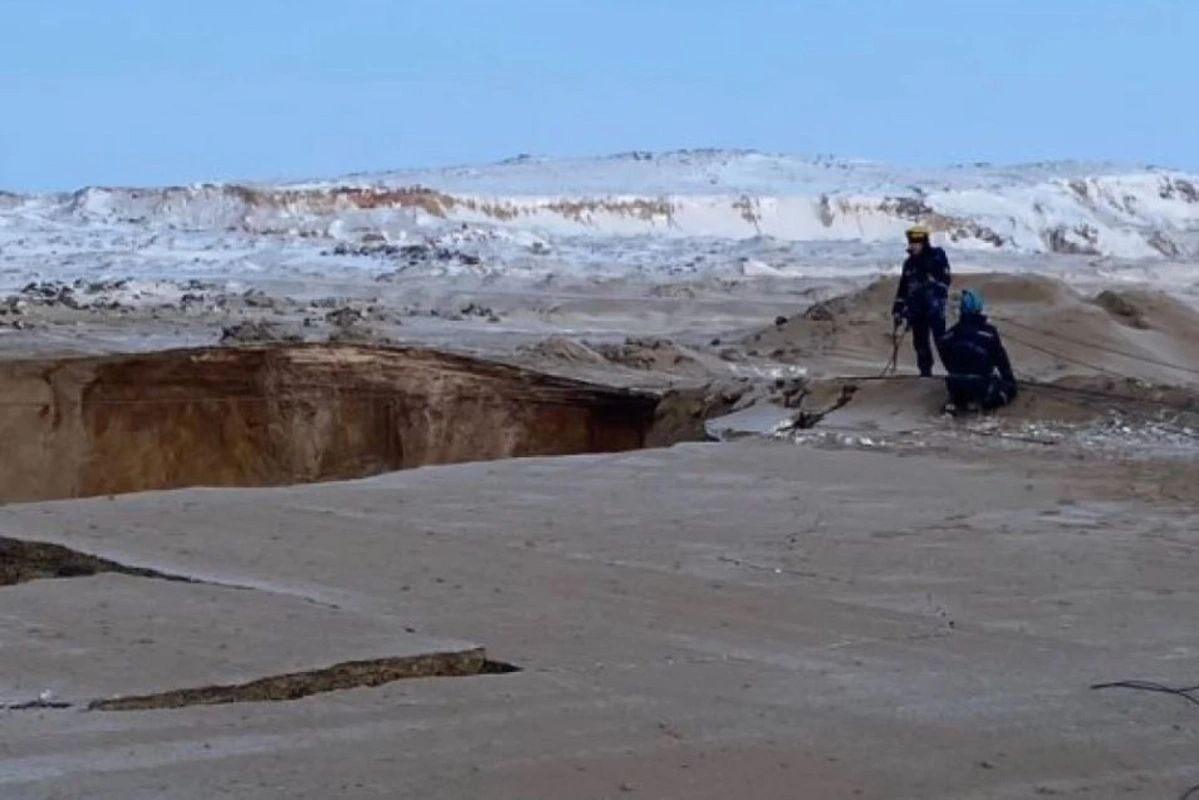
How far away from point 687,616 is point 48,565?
296 centimetres

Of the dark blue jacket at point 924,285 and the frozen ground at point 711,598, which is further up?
the dark blue jacket at point 924,285

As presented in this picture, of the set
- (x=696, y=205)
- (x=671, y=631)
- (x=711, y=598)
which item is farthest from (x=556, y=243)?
(x=671, y=631)

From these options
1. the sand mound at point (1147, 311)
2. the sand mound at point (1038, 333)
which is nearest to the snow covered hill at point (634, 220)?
the sand mound at point (1038, 333)

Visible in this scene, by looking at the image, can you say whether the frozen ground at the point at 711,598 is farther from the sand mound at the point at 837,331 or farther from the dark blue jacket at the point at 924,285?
the dark blue jacket at the point at 924,285

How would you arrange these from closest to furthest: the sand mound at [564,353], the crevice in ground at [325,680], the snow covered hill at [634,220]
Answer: the crevice in ground at [325,680] < the sand mound at [564,353] < the snow covered hill at [634,220]

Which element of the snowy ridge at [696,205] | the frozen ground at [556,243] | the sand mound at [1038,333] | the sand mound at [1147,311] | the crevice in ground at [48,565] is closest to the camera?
the crevice in ground at [48,565]

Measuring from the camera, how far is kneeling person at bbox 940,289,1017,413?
16.9 meters

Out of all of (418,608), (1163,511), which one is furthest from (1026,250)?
(418,608)

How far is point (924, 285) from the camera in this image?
730 inches

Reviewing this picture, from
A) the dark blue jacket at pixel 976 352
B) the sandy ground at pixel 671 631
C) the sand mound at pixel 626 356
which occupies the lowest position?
the sandy ground at pixel 671 631

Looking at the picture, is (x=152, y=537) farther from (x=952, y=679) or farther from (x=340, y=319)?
(x=340, y=319)

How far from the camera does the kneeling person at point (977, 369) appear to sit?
16.9 m

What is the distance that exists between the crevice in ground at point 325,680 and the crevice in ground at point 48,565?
1.93 meters

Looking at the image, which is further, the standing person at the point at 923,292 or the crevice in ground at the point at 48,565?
the standing person at the point at 923,292
